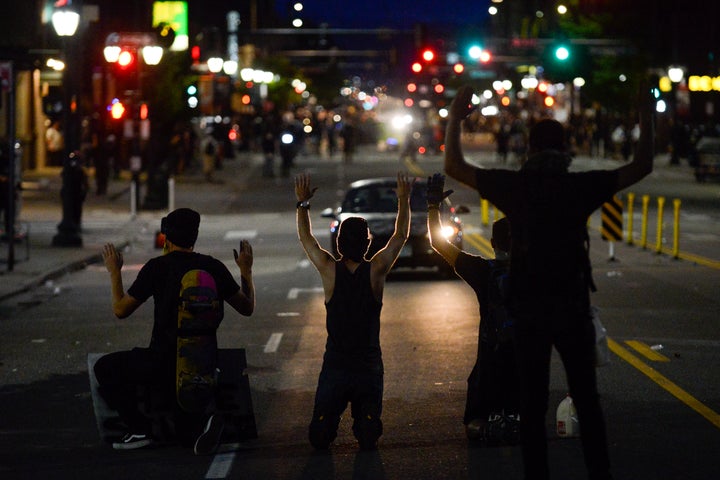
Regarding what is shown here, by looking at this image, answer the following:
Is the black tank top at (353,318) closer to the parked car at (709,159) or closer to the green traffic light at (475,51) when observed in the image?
the parked car at (709,159)

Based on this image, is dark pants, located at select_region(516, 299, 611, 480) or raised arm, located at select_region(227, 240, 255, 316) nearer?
dark pants, located at select_region(516, 299, 611, 480)

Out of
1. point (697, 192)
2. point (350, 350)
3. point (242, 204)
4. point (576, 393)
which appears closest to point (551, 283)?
point (576, 393)

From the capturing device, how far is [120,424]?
9445 millimetres

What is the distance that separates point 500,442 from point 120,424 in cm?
230

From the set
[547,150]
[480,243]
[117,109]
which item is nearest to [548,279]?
[547,150]

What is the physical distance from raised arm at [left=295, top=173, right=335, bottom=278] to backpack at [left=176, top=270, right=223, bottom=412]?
64 cm

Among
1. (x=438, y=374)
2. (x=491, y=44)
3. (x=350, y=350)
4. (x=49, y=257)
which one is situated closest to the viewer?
(x=350, y=350)

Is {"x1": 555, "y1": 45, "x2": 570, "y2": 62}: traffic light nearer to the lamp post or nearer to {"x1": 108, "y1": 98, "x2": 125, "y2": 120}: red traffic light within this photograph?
{"x1": 108, "y1": 98, "x2": 125, "y2": 120}: red traffic light

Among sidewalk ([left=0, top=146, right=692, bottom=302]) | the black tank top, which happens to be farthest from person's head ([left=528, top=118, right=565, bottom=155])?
sidewalk ([left=0, top=146, right=692, bottom=302])

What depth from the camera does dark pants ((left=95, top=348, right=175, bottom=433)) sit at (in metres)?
9.10

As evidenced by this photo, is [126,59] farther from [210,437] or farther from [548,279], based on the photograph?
[548,279]

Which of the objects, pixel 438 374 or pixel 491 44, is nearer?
pixel 438 374

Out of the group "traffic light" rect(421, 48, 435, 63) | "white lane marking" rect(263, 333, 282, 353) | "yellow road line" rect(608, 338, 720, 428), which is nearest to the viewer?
"yellow road line" rect(608, 338, 720, 428)

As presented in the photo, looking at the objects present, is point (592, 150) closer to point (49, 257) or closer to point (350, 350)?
point (49, 257)
